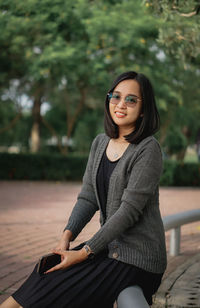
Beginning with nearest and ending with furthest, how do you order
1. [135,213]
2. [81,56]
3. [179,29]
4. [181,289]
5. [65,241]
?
[135,213] → [65,241] → [181,289] → [179,29] → [81,56]

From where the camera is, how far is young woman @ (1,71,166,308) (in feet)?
7.14

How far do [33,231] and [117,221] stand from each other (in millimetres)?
4622

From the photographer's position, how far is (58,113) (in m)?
33.4

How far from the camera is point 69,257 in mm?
2205

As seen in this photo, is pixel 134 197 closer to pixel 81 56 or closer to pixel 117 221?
pixel 117 221

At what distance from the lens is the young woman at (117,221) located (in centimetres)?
218

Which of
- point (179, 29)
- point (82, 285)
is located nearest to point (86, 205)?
point (82, 285)

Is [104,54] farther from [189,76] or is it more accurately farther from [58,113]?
[58,113]

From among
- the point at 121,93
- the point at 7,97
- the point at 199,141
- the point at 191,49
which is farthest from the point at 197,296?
the point at 7,97

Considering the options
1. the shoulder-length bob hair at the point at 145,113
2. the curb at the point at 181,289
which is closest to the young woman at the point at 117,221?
the shoulder-length bob hair at the point at 145,113

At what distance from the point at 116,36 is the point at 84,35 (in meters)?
1.37

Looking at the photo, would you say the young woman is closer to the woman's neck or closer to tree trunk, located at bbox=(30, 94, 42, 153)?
the woman's neck

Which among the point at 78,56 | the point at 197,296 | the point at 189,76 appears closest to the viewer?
the point at 197,296

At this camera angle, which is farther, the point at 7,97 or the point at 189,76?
the point at 7,97
